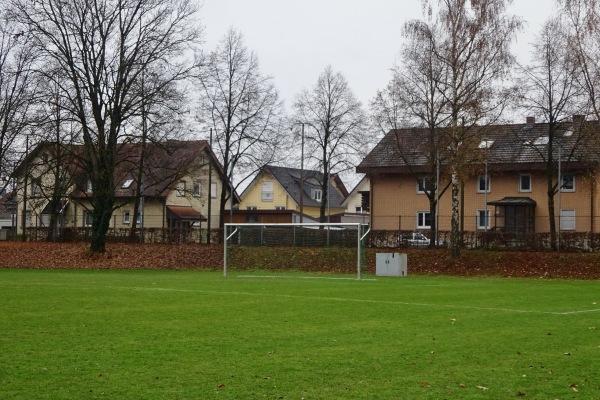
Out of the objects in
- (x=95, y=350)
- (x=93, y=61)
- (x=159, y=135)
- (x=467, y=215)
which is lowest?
(x=95, y=350)

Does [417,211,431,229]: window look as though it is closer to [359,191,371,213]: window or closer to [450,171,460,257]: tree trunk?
[450,171,460,257]: tree trunk

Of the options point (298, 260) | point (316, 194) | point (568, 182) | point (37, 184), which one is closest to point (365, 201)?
point (316, 194)

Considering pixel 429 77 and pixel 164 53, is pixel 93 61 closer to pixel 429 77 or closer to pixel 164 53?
pixel 164 53

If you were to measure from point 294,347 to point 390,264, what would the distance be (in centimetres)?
2603

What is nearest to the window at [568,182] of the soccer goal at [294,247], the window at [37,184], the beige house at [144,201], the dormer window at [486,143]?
the dormer window at [486,143]

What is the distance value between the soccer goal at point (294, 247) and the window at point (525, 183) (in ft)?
66.5

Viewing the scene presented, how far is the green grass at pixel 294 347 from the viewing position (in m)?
10.4

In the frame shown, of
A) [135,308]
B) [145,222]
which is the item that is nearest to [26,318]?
[135,308]

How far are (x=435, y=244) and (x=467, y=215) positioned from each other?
14265 millimetres

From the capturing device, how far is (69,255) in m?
49.8

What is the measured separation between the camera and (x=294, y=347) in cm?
1377

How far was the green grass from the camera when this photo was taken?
1041 cm

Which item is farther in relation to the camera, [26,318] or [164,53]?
[164,53]

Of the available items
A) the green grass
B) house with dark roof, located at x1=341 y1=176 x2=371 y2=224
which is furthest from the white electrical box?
house with dark roof, located at x1=341 y1=176 x2=371 y2=224
